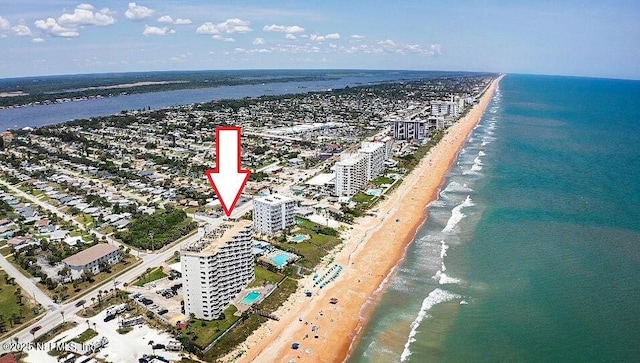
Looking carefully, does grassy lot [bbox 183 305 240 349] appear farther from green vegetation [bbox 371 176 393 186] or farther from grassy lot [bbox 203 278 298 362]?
green vegetation [bbox 371 176 393 186]

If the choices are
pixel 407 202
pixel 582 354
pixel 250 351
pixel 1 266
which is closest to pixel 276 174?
pixel 407 202

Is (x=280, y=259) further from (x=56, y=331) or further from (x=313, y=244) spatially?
(x=56, y=331)

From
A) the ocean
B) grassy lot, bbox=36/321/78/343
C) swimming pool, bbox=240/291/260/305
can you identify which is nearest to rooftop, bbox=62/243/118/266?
grassy lot, bbox=36/321/78/343

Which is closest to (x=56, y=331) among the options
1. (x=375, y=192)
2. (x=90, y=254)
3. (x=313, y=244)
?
(x=90, y=254)

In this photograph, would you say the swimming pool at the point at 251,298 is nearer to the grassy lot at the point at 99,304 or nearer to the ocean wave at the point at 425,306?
the grassy lot at the point at 99,304

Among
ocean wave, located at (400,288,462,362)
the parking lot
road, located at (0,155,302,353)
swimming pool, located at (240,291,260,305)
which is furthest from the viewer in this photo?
swimming pool, located at (240,291,260,305)
